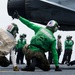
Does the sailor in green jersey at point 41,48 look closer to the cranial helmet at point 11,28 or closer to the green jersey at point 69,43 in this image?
the cranial helmet at point 11,28

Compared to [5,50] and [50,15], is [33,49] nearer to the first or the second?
[5,50]

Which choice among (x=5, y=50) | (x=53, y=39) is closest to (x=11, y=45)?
(x=5, y=50)

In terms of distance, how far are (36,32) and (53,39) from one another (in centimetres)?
56

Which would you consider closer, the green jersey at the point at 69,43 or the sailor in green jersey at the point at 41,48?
the sailor in green jersey at the point at 41,48

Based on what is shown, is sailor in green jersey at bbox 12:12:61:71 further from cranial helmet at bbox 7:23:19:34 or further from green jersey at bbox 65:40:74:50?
green jersey at bbox 65:40:74:50

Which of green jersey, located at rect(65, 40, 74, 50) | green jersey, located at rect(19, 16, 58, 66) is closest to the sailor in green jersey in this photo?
green jersey, located at rect(19, 16, 58, 66)

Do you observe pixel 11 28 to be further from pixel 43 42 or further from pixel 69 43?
pixel 69 43

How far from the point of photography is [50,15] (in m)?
16.5

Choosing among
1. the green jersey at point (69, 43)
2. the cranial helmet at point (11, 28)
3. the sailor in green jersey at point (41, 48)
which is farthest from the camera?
the green jersey at point (69, 43)

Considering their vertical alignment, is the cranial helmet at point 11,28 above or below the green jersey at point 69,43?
above

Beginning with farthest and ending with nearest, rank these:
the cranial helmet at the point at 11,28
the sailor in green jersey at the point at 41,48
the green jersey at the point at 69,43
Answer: the green jersey at the point at 69,43, the cranial helmet at the point at 11,28, the sailor in green jersey at the point at 41,48

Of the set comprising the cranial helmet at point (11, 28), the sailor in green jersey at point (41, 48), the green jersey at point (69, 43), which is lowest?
the green jersey at point (69, 43)

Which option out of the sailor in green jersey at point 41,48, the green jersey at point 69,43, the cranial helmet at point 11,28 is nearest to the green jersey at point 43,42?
the sailor in green jersey at point 41,48

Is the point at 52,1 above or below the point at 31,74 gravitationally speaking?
above
